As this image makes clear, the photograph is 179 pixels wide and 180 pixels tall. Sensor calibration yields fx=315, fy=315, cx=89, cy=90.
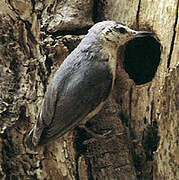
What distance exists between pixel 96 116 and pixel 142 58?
571 mm

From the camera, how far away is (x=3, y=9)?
222 centimetres

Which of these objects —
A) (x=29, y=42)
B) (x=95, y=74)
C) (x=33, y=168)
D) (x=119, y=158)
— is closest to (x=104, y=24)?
(x=95, y=74)

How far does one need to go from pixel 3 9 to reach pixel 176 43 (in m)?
1.21

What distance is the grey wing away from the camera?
1868 mm

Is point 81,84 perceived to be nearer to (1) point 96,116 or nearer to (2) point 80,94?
(2) point 80,94

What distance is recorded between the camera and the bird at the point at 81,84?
187cm

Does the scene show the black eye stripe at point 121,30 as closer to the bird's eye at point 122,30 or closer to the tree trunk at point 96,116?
the bird's eye at point 122,30

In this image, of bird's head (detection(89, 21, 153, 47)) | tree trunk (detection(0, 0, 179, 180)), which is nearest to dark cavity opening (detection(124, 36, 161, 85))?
tree trunk (detection(0, 0, 179, 180))

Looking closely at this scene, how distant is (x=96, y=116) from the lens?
215 cm

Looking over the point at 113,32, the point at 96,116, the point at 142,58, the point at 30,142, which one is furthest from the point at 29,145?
the point at 142,58

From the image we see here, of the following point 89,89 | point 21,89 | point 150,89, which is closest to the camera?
point 89,89

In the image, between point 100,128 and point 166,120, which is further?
point 100,128

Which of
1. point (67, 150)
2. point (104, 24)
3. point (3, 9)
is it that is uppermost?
point (3, 9)

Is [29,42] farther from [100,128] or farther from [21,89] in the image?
[100,128]
